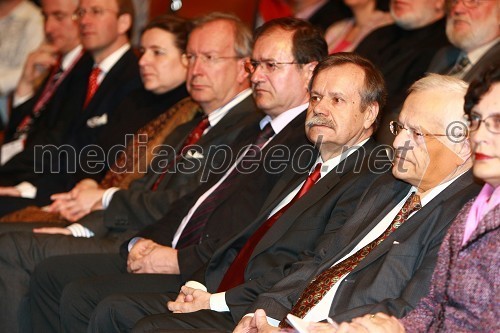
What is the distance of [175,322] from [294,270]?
0.45m

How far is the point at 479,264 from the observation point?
8.24 feet

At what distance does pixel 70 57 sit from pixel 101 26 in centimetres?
58

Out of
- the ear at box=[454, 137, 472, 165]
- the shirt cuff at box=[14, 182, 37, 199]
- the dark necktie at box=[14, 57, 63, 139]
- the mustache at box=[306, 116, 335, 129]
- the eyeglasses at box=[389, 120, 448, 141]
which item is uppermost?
the eyeglasses at box=[389, 120, 448, 141]

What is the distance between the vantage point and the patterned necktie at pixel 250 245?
355 cm

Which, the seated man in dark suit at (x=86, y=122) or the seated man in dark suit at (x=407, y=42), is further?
the seated man in dark suit at (x=86, y=122)

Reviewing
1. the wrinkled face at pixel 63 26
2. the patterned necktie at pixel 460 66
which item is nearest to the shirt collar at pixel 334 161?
the patterned necktie at pixel 460 66

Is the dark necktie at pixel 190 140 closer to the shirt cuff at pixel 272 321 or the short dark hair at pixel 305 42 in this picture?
the short dark hair at pixel 305 42

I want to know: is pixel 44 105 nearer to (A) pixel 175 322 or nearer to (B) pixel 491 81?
(A) pixel 175 322

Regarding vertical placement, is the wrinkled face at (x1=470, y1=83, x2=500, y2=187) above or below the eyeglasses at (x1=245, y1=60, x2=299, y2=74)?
above

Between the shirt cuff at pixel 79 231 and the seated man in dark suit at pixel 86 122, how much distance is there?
69 cm

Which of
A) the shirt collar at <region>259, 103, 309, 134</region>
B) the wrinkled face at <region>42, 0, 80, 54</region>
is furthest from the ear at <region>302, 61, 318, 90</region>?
the wrinkled face at <region>42, 0, 80, 54</region>

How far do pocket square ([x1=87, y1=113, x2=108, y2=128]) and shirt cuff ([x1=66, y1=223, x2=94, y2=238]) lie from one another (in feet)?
3.42

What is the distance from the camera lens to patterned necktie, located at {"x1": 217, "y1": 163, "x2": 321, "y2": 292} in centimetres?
355

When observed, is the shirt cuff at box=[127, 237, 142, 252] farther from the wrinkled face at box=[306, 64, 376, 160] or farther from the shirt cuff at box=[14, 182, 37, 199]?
the shirt cuff at box=[14, 182, 37, 199]
